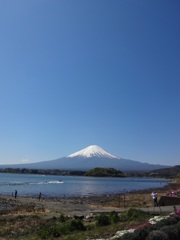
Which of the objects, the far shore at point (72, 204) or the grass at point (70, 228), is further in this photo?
the far shore at point (72, 204)

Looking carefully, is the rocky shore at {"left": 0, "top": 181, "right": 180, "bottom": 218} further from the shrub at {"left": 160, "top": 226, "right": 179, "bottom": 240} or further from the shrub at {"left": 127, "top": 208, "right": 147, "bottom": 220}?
the shrub at {"left": 160, "top": 226, "right": 179, "bottom": 240}

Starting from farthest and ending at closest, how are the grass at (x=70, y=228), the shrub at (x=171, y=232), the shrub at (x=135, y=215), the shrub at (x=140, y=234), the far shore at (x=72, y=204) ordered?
the far shore at (x=72, y=204) < the shrub at (x=135, y=215) < the grass at (x=70, y=228) < the shrub at (x=140, y=234) < the shrub at (x=171, y=232)

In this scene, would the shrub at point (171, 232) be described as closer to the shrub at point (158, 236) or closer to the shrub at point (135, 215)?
the shrub at point (158, 236)

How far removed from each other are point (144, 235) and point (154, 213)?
8.35 meters

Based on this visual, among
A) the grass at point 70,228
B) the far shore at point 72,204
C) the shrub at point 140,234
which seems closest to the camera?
the shrub at point 140,234

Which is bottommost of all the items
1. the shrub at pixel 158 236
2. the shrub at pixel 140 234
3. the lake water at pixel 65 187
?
the lake water at pixel 65 187

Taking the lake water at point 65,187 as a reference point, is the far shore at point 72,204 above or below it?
above

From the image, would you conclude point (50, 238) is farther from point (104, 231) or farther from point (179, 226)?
point (179, 226)

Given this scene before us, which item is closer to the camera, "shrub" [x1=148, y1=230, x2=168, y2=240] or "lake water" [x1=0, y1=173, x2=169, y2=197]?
"shrub" [x1=148, y1=230, x2=168, y2=240]

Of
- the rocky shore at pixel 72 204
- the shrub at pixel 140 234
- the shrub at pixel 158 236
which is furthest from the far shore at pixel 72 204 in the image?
the shrub at pixel 158 236

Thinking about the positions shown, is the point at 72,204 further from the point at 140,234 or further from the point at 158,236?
the point at 158,236

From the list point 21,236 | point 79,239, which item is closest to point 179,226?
point 79,239

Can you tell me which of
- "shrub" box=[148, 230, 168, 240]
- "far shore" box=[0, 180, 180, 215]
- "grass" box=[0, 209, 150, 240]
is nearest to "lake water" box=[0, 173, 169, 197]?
"far shore" box=[0, 180, 180, 215]

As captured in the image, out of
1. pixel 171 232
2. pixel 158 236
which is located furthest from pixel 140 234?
pixel 171 232
